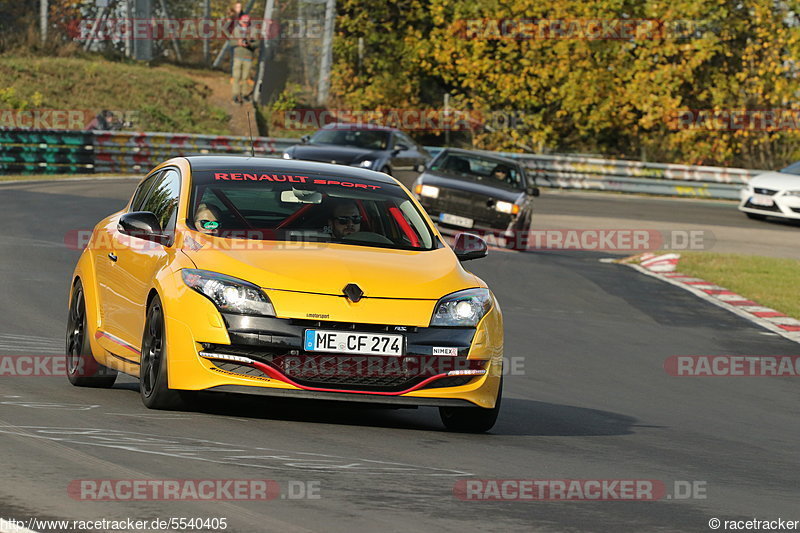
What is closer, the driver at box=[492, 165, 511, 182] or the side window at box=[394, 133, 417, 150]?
the driver at box=[492, 165, 511, 182]

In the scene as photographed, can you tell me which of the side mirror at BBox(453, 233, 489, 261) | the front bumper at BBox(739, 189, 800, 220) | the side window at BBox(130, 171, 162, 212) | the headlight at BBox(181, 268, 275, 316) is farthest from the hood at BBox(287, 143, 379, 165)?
the headlight at BBox(181, 268, 275, 316)

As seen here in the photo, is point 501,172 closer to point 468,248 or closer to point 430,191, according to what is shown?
point 430,191

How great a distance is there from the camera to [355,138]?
29.3 metres

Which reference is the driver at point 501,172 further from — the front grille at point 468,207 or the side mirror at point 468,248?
the side mirror at point 468,248

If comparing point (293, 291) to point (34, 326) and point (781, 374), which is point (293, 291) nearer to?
point (34, 326)

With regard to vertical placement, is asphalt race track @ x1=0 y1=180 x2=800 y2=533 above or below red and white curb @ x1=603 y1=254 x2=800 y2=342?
above

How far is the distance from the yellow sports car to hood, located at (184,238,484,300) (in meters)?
0.01

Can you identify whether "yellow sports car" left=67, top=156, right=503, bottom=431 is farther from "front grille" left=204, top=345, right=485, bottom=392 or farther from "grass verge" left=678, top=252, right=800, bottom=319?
"grass verge" left=678, top=252, right=800, bottom=319

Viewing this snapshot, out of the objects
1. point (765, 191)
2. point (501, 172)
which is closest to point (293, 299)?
point (501, 172)

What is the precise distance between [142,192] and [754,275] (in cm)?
1336

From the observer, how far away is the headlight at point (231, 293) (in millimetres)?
7336

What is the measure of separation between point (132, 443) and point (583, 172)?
35.2 metres

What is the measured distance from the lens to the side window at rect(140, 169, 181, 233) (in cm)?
847

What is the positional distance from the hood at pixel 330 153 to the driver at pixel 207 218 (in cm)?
1874
